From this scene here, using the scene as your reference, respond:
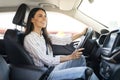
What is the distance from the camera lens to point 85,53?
333 cm

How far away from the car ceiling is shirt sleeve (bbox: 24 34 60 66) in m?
0.68

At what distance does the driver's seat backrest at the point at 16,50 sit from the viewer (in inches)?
115

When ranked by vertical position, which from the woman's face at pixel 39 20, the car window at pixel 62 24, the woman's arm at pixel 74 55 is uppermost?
the woman's face at pixel 39 20

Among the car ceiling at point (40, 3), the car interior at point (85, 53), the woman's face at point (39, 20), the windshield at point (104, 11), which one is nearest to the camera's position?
the car interior at point (85, 53)

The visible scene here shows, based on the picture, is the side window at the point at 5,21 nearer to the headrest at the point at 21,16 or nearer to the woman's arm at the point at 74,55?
the headrest at the point at 21,16

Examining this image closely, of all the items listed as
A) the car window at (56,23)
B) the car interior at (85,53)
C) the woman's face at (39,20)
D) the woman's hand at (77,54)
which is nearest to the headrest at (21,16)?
the car interior at (85,53)

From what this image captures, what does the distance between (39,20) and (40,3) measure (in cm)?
52

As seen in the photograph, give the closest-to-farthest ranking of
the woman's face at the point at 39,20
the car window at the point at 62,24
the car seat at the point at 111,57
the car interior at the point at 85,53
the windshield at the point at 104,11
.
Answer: the car seat at the point at 111,57
the car interior at the point at 85,53
the woman's face at the point at 39,20
the windshield at the point at 104,11
the car window at the point at 62,24

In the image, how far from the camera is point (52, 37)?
354 centimetres

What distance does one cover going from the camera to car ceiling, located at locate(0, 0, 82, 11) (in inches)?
138

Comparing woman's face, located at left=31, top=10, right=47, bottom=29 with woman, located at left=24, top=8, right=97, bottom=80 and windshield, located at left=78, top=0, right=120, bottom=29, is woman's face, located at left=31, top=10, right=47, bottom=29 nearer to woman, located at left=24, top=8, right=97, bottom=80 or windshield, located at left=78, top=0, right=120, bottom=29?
woman, located at left=24, top=8, right=97, bottom=80

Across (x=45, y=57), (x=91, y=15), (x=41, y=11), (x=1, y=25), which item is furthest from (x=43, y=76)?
(x=1, y=25)

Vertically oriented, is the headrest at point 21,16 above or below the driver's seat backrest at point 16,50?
above

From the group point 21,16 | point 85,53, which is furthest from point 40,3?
point 85,53
